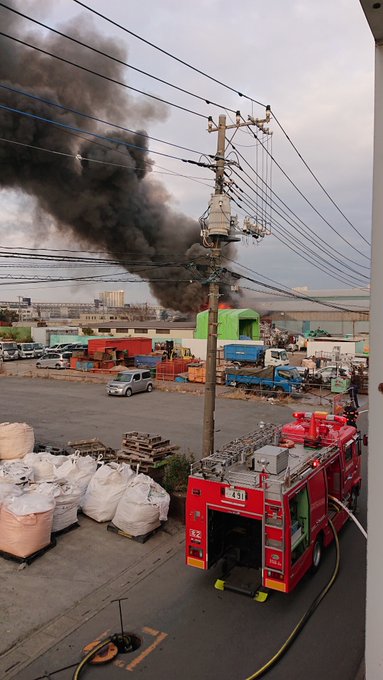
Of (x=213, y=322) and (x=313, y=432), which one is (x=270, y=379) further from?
(x=313, y=432)

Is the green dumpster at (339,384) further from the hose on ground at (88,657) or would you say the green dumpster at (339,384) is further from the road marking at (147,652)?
the hose on ground at (88,657)

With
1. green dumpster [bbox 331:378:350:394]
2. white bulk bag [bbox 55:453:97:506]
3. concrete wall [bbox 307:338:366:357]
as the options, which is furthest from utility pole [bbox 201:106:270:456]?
concrete wall [bbox 307:338:366:357]

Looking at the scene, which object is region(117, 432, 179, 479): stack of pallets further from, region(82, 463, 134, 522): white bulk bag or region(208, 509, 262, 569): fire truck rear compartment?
region(208, 509, 262, 569): fire truck rear compartment

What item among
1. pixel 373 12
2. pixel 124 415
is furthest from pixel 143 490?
pixel 124 415

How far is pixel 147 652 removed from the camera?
5.27 metres

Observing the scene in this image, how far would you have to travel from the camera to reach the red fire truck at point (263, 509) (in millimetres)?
5887

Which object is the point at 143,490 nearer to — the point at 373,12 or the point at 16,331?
the point at 373,12

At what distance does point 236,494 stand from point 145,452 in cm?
409

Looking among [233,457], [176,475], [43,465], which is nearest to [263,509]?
[233,457]

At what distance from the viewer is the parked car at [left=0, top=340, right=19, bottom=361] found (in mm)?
41812

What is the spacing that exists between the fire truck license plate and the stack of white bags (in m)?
2.25

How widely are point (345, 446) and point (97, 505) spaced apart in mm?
4625

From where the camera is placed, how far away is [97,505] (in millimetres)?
8484

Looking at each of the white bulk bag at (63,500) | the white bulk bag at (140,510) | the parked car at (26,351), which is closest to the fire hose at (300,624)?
the white bulk bag at (140,510)
